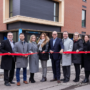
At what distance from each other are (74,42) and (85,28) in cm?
1910

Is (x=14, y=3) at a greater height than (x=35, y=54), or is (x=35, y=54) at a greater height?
(x=14, y=3)

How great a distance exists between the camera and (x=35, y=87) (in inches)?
192

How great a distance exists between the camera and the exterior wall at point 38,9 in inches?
614

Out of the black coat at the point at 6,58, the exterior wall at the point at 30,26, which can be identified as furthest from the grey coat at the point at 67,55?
the exterior wall at the point at 30,26

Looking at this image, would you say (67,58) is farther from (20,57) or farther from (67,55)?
(20,57)

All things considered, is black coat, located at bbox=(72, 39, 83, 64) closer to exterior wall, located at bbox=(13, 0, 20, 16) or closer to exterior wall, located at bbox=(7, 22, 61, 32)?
exterior wall, located at bbox=(7, 22, 61, 32)

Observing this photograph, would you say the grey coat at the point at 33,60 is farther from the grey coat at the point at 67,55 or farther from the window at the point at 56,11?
the window at the point at 56,11

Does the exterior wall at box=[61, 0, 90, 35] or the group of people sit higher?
the exterior wall at box=[61, 0, 90, 35]

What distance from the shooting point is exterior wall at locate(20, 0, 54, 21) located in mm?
15594

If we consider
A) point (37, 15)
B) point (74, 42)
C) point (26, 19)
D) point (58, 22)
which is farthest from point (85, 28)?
point (74, 42)

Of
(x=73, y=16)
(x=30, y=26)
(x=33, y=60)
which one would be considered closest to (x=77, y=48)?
(x=33, y=60)

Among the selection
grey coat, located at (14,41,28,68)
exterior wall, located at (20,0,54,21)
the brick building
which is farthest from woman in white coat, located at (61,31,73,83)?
exterior wall, located at (20,0,54,21)

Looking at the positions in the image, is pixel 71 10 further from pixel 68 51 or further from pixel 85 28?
pixel 68 51

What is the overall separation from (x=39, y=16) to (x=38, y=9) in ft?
2.88
